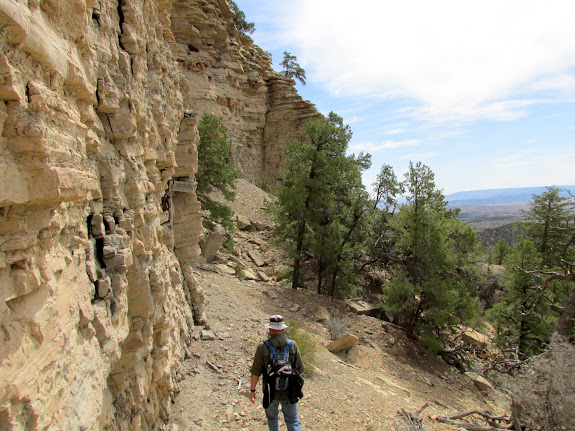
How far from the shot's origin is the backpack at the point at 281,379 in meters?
4.29

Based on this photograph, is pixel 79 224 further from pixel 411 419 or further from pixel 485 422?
pixel 485 422

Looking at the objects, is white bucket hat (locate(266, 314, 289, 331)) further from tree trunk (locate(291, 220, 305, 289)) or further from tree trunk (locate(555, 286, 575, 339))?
tree trunk (locate(291, 220, 305, 289))

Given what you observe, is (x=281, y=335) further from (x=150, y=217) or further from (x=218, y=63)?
(x=218, y=63)

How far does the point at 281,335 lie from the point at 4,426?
294cm

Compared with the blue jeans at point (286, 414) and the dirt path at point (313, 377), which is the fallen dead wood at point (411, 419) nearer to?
the dirt path at point (313, 377)

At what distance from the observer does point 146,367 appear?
4.60 meters

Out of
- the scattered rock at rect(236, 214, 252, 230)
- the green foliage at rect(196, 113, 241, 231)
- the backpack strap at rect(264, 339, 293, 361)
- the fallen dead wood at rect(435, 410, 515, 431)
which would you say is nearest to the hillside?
the fallen dead wood at rect(435, 410, 515, 431)

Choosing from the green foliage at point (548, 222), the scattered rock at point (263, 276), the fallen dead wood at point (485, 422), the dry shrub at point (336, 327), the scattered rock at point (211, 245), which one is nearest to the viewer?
the fallen dead wood at point (485, 422)

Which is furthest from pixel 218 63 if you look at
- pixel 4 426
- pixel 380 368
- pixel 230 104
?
pixel 4 426

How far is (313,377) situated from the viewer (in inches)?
304

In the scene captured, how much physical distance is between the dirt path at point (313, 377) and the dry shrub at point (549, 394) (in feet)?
5.11

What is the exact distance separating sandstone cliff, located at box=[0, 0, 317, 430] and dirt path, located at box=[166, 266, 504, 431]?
1.75ft

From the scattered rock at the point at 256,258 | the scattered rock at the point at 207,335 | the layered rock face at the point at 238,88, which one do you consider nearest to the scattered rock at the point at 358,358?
the scattered rock at the point at 207,335

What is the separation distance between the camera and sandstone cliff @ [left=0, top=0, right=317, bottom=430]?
7.28 ft
